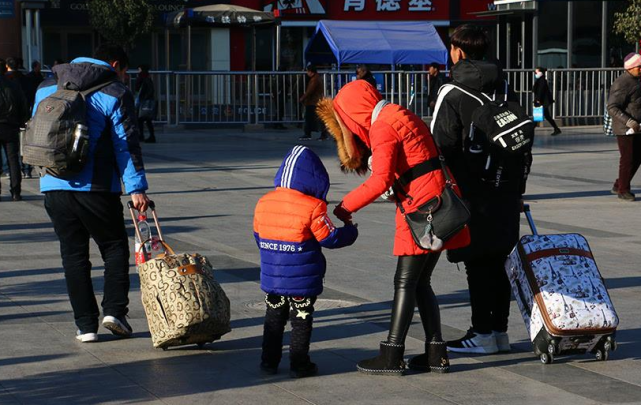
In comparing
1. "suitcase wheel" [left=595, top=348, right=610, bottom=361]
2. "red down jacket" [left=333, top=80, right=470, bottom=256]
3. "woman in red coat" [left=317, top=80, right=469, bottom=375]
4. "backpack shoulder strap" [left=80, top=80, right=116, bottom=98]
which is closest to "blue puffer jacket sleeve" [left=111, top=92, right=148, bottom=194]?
"backpack shoulder strap" [left=80, top=80, right=116, bottom=98]

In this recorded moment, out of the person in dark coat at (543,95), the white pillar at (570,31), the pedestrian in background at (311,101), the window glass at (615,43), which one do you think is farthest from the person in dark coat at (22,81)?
the window glass at (615,43)

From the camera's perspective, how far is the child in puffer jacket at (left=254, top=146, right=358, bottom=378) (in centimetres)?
619

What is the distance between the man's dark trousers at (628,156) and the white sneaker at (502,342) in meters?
8.14

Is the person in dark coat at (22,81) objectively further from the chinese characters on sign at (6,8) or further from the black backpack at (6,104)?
the chinese characters on sign at (6,8)

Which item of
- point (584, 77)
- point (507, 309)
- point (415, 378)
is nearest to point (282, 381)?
point (415, 378)

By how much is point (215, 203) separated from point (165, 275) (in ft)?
25.8

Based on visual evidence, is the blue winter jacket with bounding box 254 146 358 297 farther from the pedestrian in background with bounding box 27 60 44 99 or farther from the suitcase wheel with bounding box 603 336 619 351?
the pedestrian in background with bounding box 27 60 44 99

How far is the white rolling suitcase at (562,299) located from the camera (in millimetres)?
6586

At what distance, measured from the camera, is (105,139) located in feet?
23.4

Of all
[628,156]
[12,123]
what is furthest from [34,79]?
[628,156]

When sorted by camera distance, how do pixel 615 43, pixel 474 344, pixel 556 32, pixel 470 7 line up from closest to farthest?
pixel 474 344, pixel 556 32, pixel 615 43, pixel 470 7

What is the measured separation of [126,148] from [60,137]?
1.37 ft

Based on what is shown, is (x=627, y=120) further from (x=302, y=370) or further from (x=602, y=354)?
(x=302, y=370)

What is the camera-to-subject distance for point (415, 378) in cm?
642
